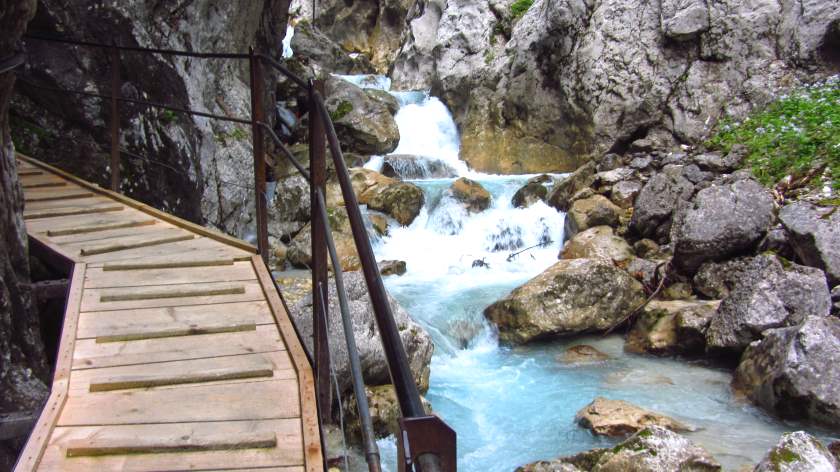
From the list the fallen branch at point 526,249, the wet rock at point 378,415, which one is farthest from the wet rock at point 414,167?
the wet rock at point 378,415

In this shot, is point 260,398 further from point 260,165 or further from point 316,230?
point 260,165

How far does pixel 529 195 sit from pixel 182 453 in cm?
1153

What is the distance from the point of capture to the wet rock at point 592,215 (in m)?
11.3

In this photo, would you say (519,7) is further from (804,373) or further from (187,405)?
(187,405)

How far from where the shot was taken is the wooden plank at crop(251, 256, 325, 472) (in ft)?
6.48

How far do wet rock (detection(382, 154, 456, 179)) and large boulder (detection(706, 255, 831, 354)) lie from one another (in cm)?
908

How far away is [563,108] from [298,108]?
22.0ft

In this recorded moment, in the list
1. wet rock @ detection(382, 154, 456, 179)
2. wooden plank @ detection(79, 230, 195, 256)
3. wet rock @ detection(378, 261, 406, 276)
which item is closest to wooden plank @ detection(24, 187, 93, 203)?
wooden plank @ detection(79, 230, 195, 256)

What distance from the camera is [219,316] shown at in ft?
9.56

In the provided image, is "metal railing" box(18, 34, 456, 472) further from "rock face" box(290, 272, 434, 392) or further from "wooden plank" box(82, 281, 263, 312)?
"rock face" box(290, 272, 434, 392)

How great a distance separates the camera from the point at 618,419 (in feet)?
18.5

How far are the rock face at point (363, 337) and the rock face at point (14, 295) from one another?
2235 mm

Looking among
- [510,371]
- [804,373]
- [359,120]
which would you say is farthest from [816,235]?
[359,120]

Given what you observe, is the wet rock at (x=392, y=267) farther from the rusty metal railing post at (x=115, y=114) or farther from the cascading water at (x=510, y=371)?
the rusty metal railing post at (x=115, y=114)
